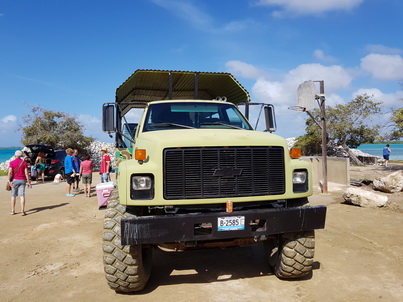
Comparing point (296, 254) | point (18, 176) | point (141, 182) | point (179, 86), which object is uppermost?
point (179, 86)

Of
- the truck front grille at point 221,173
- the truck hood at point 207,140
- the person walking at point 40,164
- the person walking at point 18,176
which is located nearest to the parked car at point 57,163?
the person walking at point 40,164

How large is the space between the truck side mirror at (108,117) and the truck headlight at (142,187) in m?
1.86

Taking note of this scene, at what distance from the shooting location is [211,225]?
11.4 ft

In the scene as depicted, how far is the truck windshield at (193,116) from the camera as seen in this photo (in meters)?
4.80

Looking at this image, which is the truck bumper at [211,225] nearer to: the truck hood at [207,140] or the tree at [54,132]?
the truck hood at [207,140]

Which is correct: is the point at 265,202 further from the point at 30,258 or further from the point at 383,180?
the point at 383,180

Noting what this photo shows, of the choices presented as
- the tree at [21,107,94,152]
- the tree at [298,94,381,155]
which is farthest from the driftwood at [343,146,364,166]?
the tree at [21,107,94,152]

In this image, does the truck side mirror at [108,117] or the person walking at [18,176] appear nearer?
the truck side mirror at [108,117]

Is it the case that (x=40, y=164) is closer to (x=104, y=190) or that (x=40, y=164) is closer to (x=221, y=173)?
(x=104, y=190)

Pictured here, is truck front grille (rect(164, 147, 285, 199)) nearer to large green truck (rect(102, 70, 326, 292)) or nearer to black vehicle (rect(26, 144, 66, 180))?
large green truck (rect(102, 70, 326, 292))

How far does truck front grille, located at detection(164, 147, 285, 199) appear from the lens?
3.50 metres

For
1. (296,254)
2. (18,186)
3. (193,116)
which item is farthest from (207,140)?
(18,186)

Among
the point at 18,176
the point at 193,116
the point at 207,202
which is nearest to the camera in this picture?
the point at 207,202

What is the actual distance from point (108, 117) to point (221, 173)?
232cm
